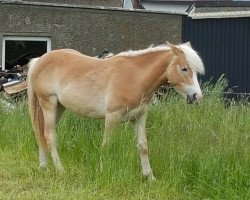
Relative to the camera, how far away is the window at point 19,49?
15617mm

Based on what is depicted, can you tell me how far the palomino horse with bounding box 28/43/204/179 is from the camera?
6.31 meters

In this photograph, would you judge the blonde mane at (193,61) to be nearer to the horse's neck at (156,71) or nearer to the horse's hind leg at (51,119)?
the horse's neck at (156,71)

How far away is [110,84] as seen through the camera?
6516mm

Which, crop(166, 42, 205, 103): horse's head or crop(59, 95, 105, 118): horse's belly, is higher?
crop(166, 42, 205, 103): horse's head

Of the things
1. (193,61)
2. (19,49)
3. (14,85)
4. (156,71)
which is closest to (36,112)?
(156,71)

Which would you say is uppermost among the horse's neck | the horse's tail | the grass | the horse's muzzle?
the horse's neck

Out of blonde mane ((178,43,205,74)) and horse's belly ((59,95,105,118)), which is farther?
horse's belly ((59,95,105,118))

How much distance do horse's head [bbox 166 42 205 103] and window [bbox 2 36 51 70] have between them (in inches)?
390

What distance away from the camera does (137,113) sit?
644 centimetres

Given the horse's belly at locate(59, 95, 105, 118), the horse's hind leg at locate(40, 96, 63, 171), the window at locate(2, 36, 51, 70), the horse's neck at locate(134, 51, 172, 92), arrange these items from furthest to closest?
the window at locate(2, 36, 51, 70), the horse's hind leg at locate(40, 96, 63, 171), the horse's belly at locate(59, 95, 105, 118), the horse's neck at locate(134, 51, 172, 92)

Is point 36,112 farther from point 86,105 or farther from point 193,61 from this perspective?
point 193,61

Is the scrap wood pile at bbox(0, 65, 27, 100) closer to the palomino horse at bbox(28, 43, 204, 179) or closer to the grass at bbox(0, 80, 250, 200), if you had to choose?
the grass at bbox(0, 80, 250, 200)

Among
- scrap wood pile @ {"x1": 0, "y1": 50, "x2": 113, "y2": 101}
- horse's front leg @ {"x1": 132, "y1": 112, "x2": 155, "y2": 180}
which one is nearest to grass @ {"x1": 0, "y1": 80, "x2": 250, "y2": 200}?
horse's front leg @ {"x1": 132, "y1": 112, "x2": 155, "y2": 180}

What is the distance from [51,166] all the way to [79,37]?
9849 millimetres
